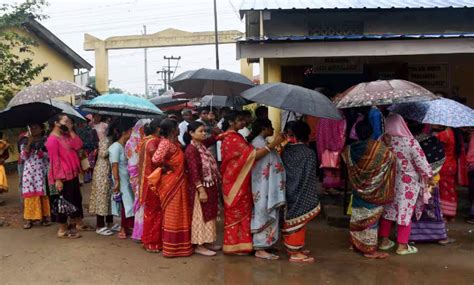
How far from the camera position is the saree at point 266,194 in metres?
4.74

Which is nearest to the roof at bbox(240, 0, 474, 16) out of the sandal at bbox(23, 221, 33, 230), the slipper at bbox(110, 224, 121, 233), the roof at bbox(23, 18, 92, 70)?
the slipper at bbox(110, 224, 121, 233)

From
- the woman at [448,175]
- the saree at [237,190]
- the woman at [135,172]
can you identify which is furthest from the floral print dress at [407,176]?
the woman at [135,172]

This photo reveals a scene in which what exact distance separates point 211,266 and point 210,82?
8.72 ft

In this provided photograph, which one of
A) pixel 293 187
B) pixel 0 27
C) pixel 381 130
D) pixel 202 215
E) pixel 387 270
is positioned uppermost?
pixel 0 27

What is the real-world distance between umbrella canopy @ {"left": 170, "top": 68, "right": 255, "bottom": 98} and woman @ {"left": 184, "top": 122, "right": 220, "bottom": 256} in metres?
0.88

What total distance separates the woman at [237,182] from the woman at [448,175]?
261 centimetres

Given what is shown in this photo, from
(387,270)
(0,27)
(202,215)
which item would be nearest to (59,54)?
(0,27)

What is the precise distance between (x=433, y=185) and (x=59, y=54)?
15.5 m

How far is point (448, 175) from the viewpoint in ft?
19.8

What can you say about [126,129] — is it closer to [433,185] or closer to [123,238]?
[123,238]

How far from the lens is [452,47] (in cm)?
629

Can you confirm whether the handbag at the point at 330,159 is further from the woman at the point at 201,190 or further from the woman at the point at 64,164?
the woman at the point at 64,164

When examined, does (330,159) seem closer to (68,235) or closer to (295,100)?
(295,100)

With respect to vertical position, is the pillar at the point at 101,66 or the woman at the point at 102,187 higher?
the pillar at the point at 101,66
